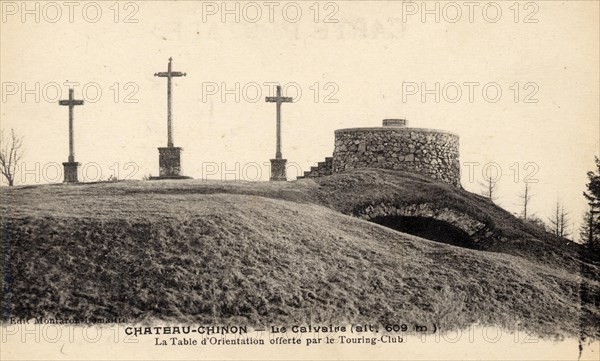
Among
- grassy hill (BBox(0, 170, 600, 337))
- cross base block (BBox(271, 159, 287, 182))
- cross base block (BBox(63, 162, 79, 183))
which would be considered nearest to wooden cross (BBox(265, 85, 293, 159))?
cross base block (BBox(271, 159, 287, 182))

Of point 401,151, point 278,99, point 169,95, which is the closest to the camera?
point 169,95

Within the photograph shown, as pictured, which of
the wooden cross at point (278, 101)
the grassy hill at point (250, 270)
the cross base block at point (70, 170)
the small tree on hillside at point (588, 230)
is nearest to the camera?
the grassy hill at point (250, 270)

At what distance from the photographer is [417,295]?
10758 millimetres

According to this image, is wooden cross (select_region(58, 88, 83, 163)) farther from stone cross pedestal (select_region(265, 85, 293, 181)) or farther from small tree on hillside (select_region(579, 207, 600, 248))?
small tree on hillside (select_region(579, 207, 600, 248))

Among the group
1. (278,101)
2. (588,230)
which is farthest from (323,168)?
(588,230)

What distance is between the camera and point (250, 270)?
10383 millimetres

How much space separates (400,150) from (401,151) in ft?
0.15

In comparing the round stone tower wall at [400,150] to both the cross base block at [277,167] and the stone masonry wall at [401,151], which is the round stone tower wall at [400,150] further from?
the cross base block at [277,167]

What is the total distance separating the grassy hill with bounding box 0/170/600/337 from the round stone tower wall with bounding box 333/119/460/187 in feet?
24.5

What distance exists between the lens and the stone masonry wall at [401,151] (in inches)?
852

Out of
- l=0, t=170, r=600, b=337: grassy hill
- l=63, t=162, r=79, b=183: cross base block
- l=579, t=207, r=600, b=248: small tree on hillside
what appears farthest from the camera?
l=579, t=207, r=600, b=248: small tree on hillside

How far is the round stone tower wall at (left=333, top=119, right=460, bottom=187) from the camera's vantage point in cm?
2164

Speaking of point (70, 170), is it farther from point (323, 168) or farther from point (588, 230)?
point (588, 230)

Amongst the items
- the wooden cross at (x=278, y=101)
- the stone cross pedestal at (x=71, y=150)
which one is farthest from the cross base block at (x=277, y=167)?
the stone cross pedestal at (x=71, y=150)
